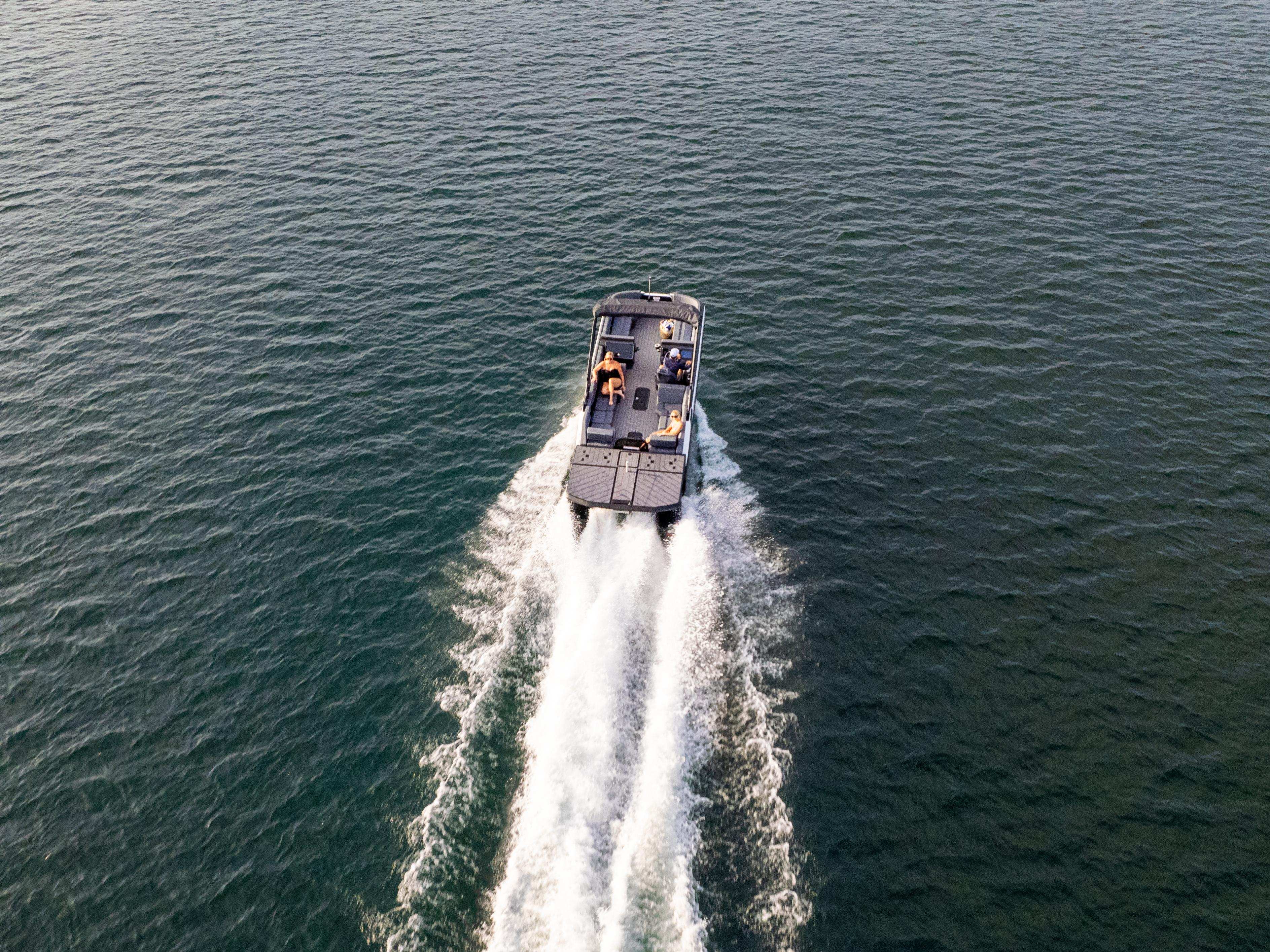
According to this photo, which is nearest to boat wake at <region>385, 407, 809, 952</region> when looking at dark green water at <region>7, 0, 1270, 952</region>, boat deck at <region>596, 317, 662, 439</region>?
dark green water at <region>7, 0, 1270, 952</region>

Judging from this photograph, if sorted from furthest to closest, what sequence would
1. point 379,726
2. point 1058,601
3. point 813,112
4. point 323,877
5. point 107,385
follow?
1. point 813,112
2. point 107,385
3. point 1058,601
4. point 379,726
5. point 323,877

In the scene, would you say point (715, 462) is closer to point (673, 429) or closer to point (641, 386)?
point (673, 429)

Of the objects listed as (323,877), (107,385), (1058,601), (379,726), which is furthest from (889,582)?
(107,385)

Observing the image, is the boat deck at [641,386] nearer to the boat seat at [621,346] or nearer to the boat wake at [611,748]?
the boat seat at [621,346]

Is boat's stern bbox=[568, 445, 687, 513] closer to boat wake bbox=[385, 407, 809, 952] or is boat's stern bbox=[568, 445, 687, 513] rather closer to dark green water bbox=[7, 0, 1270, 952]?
boat wake bbox=[385, 407, 809, 952]

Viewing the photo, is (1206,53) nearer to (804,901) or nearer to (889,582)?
(889,582)

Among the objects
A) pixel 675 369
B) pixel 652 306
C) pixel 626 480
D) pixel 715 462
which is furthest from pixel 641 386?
pixel 626 480
